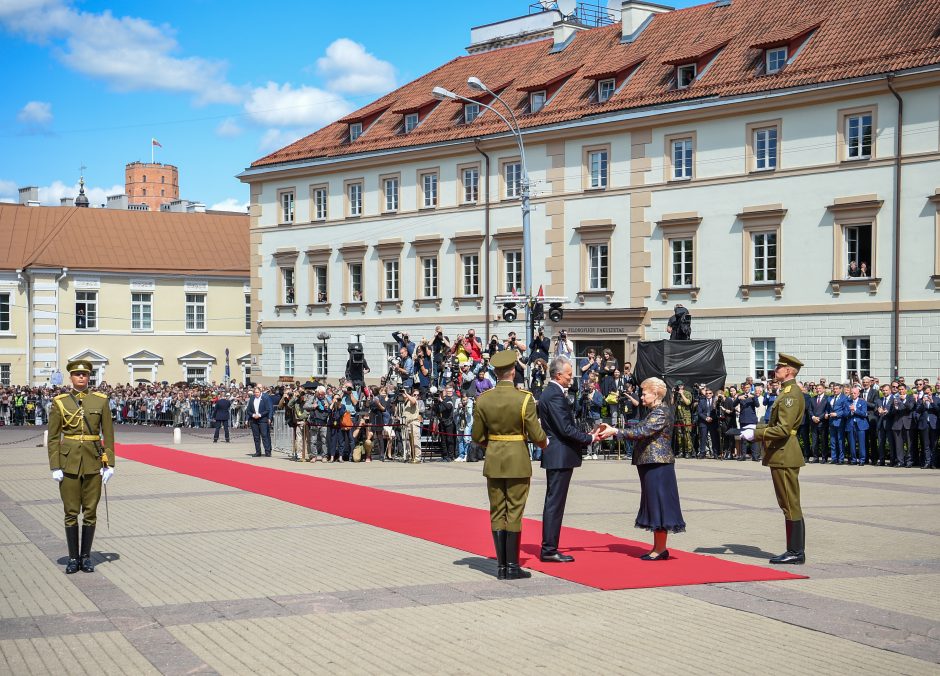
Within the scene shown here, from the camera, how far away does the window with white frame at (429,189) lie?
159 feet

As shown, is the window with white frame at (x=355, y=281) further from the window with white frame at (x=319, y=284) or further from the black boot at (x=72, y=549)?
the black boot at (x=72, y=549)

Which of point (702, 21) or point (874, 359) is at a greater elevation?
point (702, 21)

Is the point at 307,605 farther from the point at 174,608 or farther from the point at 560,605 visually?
the point at 560,605

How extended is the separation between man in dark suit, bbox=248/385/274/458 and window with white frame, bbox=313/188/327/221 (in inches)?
907

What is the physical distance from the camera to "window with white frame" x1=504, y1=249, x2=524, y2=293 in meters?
45.3

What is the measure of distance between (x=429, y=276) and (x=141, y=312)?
2722cm

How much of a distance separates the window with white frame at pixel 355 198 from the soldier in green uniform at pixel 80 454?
3881 cm

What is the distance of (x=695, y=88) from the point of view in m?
40.4

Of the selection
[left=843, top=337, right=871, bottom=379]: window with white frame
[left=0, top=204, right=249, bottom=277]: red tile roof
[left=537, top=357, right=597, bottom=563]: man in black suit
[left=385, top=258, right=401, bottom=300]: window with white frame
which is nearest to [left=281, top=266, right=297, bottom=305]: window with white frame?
[left=385, top=258, right=401, bottom=300]: window with white frame

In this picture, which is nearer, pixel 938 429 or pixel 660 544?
pixel 660 544

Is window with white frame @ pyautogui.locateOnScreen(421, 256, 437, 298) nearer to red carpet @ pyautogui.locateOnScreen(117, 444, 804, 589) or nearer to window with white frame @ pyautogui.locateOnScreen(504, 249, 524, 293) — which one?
window with white frame @ pyautogui.locateOnScreen(504, 249, 524, 293)

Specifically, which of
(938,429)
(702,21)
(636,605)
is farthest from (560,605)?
(702,21)

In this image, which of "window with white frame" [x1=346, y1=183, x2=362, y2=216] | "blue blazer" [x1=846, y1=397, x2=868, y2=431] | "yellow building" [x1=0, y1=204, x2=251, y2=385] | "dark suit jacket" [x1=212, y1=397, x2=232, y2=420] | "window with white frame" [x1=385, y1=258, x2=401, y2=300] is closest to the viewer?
"blue blazer" [x1=846, y1=397, x2=868, y2=431]

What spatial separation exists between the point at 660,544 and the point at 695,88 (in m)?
30.3
